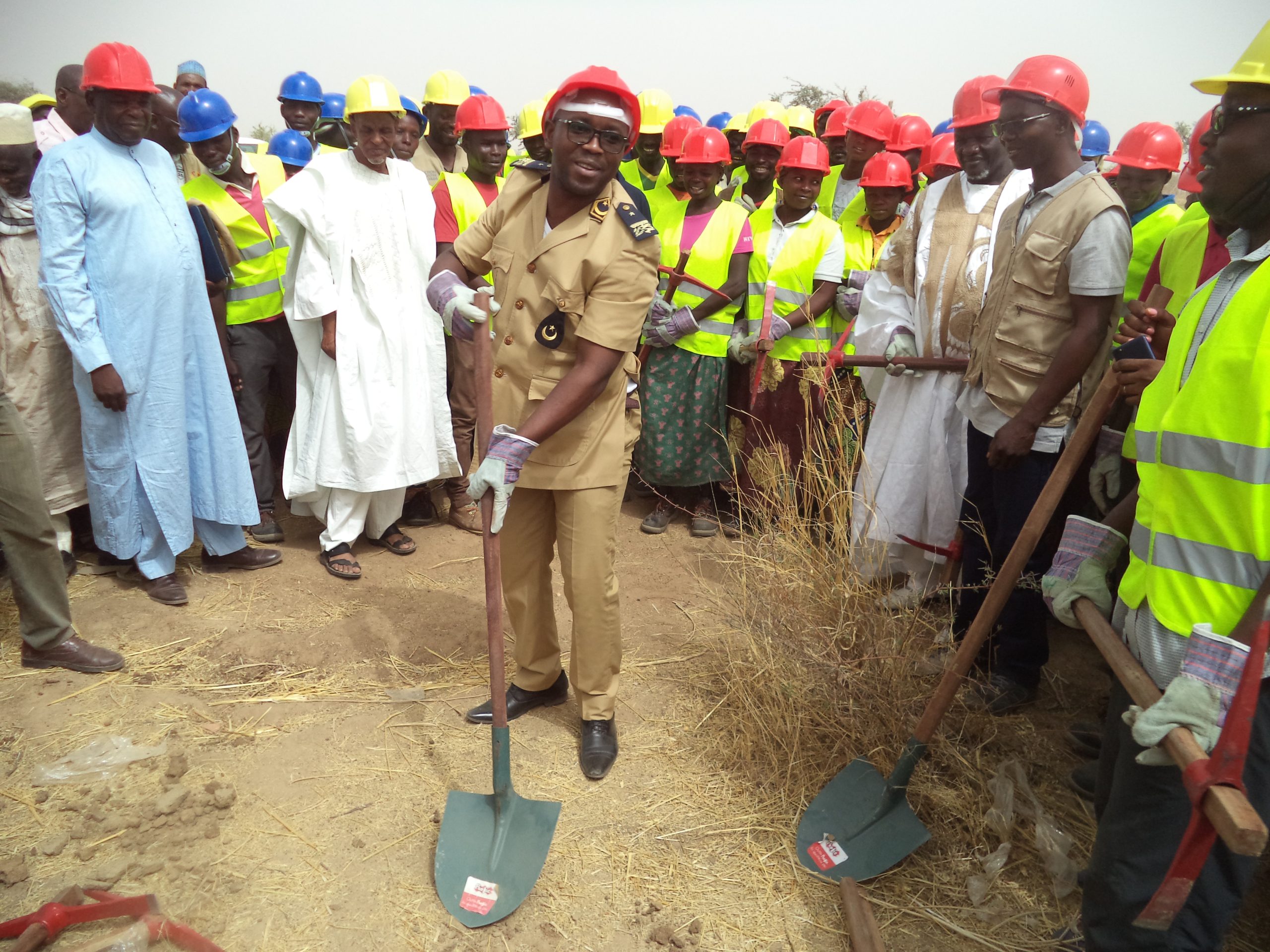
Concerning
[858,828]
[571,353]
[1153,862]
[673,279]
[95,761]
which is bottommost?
[95,761]

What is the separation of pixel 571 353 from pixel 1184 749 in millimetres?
1738

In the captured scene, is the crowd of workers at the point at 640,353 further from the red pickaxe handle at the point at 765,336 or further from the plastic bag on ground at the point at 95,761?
the plastic bag on ground at the point at 95,761

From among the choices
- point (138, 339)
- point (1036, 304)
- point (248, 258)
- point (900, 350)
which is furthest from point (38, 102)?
point (1036, 304)

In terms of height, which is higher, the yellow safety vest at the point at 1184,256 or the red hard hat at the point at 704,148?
the red hard hat at the point at 704,148

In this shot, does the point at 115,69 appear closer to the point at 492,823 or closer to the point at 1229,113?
the point at 492,823

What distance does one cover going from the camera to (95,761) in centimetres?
263

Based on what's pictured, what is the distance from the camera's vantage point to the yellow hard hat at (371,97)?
371 centimetres

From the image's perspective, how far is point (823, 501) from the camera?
3.36 meters

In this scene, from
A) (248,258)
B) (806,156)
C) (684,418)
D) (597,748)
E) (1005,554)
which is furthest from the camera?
(684,418)

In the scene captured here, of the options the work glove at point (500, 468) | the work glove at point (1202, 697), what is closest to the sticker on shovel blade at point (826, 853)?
the work glove at point (1202, 697)

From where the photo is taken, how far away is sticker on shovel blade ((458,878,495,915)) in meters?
2.11

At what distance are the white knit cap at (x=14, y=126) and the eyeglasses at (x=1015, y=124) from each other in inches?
142

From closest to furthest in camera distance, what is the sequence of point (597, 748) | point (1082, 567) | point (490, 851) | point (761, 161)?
point (1082, 567)
point (490, 851)
point (597, 748)
point (761, 161)

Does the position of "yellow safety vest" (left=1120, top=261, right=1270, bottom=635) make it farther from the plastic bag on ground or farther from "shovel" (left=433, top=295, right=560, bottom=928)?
the plastic bag on ground
